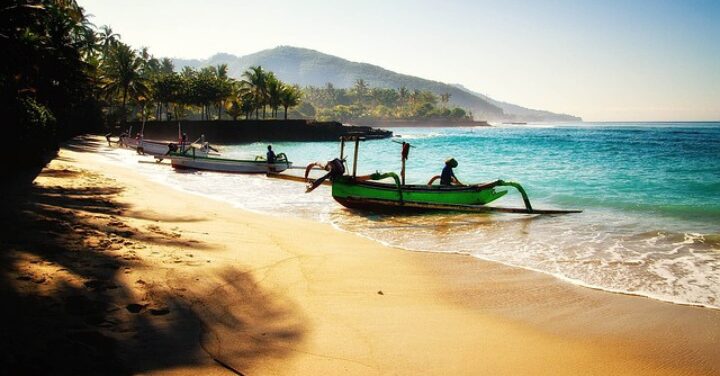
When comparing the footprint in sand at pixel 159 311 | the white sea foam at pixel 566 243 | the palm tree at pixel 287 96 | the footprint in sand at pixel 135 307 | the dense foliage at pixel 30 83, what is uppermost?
the palm tree at pixel 287 96

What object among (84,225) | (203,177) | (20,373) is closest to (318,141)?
(203,177)

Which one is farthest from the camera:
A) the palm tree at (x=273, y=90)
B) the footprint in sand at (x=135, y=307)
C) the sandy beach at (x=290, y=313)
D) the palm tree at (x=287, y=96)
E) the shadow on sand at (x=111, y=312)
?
the palm tree at (x=287, y=96)

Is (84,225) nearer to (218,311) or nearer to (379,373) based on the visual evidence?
(218,311)

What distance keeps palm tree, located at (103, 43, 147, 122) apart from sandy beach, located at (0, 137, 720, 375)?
1963 inches

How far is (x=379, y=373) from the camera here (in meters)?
4.08

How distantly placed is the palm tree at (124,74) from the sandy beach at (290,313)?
49867 mm

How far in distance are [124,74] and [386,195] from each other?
49.8 m

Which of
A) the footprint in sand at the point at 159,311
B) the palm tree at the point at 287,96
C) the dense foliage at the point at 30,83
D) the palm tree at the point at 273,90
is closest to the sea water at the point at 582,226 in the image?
the dense foliage at the point at 30,83

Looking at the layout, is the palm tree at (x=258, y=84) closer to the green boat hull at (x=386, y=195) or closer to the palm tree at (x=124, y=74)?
the palm tree at (x=124, y=74)

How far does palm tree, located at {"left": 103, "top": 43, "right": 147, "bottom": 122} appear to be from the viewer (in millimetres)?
50875

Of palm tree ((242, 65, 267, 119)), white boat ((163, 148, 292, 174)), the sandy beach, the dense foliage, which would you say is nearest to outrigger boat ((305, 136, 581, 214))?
the sandy beach

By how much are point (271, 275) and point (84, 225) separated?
12.5 ft

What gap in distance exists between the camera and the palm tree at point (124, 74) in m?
50.9

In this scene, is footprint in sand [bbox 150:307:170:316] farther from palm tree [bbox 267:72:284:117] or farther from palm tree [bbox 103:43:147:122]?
palm tree [bbox 267:72:284:117]
